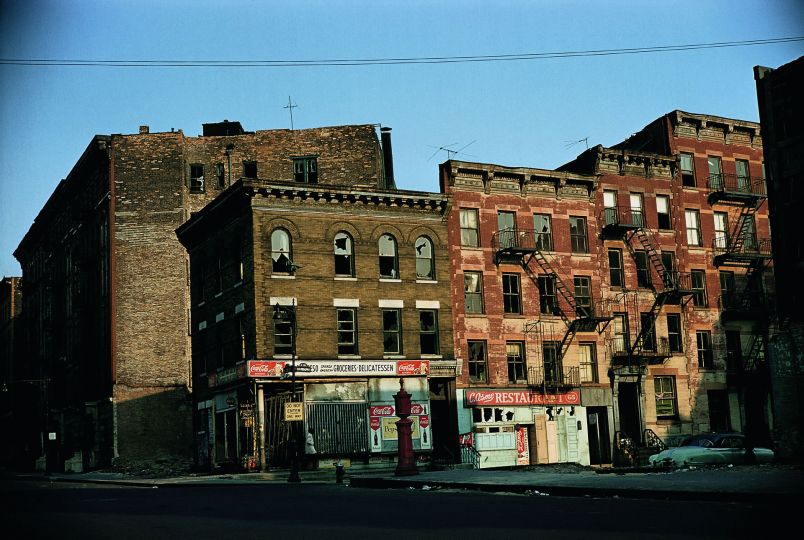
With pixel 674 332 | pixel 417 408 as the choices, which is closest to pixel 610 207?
pixel 674 332

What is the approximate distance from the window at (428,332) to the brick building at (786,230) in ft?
50.3

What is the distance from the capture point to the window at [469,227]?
145ft

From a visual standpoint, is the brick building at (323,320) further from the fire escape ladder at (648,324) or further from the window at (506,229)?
the fire escape ladder at (648,324)

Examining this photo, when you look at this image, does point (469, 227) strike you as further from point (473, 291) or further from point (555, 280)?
point (555, 280)

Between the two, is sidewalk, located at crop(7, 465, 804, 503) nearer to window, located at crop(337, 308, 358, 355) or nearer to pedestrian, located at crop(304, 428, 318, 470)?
pedestrian, located at crop(304, 428, 318, 470)

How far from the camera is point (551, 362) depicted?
44.9 metres

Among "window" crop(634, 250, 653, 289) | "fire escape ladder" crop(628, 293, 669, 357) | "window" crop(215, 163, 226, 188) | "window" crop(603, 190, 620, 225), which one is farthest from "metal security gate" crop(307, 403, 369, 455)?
"window" crop(215, 163, 226, 188)

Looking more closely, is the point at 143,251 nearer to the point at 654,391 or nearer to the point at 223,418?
the point at 223,418

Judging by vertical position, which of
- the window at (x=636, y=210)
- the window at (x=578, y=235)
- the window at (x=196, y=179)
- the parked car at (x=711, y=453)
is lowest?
the parked car at (x=711, y=453)

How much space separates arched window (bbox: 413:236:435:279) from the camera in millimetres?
43156

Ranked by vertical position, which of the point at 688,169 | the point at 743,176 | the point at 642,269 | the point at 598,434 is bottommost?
the point at 598,434

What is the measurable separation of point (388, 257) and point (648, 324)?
13.3 m

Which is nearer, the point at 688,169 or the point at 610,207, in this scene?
the point at 610,207

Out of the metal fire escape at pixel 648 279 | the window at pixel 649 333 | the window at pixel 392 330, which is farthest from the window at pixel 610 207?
the window at pixel 392 330
